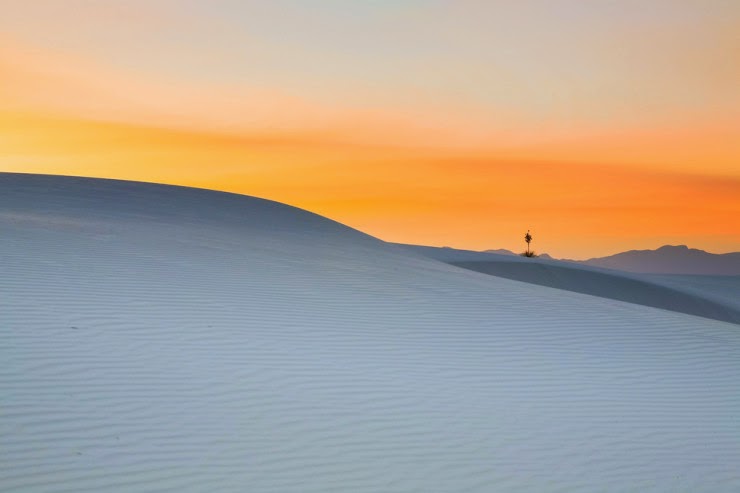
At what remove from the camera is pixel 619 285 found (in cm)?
3347

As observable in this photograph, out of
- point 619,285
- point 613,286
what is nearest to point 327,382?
point 613,286

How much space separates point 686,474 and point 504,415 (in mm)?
1715

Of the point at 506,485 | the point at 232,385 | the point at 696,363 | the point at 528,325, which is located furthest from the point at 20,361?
the point at 696,363

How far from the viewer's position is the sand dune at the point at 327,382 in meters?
6.56

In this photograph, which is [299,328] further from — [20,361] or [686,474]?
[686,474]

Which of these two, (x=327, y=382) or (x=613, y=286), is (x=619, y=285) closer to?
(x=613, y=286)

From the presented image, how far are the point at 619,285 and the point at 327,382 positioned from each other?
27.1m

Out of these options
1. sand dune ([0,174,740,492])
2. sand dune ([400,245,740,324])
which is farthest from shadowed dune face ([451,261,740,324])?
sand dune ([0,174,740,492])

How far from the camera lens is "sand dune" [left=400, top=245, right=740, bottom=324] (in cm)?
3087

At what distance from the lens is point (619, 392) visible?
9.28 metres

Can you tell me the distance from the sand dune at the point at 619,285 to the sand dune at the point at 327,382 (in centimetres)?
1727

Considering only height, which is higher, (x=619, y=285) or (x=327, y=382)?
(x=619, y=285)

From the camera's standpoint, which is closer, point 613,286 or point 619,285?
point 613,286

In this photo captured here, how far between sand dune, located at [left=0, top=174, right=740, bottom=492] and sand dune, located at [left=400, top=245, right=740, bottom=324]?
56.7ft
